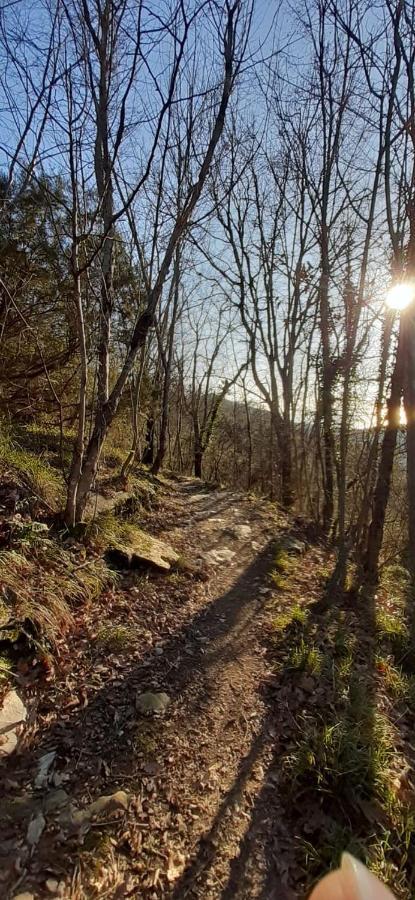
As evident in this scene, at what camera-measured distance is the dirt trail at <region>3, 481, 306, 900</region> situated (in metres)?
1.70

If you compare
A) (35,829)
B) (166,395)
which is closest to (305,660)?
(35,829)

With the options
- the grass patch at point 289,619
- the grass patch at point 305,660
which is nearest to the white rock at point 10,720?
the grass patch at point 305,660

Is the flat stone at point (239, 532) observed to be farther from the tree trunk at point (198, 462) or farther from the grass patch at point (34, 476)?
the tree trunk at point (198, 462)

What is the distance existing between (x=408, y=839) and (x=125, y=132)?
5.32 m

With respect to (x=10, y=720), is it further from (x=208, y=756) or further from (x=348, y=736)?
(x=348, y=736)

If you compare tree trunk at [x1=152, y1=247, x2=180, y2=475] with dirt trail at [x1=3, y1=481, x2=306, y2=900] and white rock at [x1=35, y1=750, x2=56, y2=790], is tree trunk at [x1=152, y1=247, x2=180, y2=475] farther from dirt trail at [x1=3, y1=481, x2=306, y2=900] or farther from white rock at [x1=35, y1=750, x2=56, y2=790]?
white rock at [x1=35, y1=750, x2=56, y2=790]

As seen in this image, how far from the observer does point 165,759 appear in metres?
2.22

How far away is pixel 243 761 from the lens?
7.66ft

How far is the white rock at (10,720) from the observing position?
2.02 metres

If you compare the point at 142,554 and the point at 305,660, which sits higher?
the point at 142,554

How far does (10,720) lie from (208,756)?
114cm

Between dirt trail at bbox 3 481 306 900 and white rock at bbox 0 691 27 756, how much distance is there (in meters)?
0.09

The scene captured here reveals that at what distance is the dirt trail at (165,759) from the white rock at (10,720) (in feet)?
0.28

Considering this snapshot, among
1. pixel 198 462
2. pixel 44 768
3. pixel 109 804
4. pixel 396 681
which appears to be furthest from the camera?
pixel 198 462
